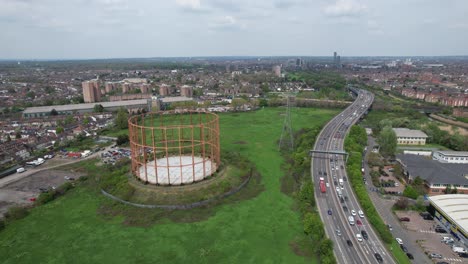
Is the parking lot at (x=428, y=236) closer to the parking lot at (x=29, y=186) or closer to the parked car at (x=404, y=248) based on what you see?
the parked car at (x=404, y=248)

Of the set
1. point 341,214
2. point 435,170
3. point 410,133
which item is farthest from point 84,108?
point 435,170

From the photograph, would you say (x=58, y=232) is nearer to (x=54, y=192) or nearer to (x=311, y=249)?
(x=54, y=192)

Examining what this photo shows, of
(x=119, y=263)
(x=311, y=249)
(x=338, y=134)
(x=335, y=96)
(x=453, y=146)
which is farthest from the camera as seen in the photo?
(x=335, y=96)

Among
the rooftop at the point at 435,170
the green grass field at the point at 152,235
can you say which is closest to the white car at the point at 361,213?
the green grass field at the point at 152,235

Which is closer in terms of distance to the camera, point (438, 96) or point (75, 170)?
point (75, 170)

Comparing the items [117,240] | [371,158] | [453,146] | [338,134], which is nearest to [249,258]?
[117,240]

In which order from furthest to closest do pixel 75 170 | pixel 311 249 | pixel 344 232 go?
1. pixel 75 170
2. pixel 344 232
3. pixel 311 249

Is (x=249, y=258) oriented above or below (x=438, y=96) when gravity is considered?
below
